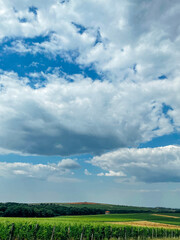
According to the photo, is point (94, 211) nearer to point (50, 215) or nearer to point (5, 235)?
point (50, 215)

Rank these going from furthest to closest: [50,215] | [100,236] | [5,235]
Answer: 1. [50,215]
2. [100,236]
3. [5,235]

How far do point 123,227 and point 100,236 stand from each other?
6149 mm

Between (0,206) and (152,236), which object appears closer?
(152,236)

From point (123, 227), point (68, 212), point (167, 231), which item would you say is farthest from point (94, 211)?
point (123, 227)

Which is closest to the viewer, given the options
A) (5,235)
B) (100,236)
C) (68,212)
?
(5,235)

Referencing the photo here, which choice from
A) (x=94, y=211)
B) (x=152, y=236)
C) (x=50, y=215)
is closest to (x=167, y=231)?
(x=152, y=236)

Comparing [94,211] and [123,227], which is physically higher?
[123,227]

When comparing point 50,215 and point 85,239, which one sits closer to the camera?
point 85,239

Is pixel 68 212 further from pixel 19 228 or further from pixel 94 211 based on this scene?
pixel 19 228

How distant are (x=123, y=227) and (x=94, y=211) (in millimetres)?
100304

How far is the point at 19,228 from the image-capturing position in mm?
33625

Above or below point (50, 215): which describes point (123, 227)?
above

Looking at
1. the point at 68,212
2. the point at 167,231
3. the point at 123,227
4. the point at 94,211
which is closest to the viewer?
the point at 123,227

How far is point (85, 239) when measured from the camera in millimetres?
36750
